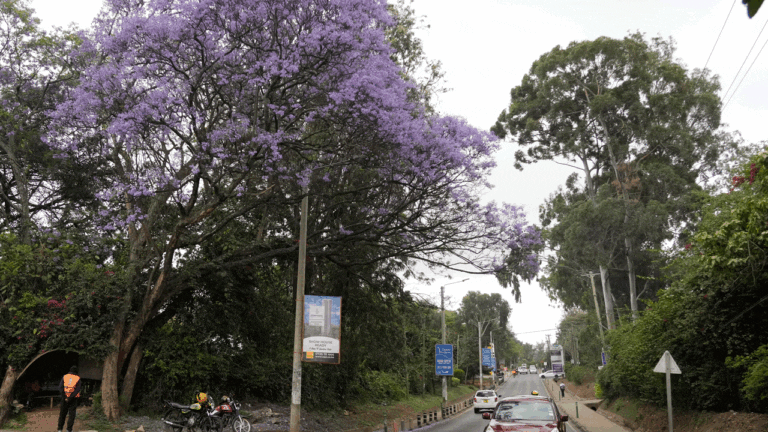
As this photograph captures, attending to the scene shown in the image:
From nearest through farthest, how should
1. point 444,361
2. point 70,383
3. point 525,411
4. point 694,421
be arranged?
point 525,411
point 70,383
point 694,421
point 444,361

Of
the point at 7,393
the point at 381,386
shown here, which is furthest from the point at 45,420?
the point at 381,386

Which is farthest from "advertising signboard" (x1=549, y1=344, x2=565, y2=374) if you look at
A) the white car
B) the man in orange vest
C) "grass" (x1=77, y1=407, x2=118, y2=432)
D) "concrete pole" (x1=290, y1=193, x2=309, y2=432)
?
the man in orange vest

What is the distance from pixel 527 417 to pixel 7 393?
14.0 meters

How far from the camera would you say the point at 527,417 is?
34.6ft

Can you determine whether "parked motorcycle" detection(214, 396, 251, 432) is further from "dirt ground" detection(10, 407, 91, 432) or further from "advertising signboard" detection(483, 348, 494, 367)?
"advertising signboard" detection(483, 348, 494, 367)

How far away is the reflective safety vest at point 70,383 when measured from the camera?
1245 cm

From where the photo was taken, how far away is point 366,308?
21391mm

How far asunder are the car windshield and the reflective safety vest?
920cm

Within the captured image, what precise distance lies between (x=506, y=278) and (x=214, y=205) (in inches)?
375

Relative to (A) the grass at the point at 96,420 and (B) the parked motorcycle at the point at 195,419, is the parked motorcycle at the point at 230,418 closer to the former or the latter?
(B) the parked motorcycle at the point at 195,419

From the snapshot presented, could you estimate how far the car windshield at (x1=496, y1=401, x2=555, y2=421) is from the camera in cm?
1055

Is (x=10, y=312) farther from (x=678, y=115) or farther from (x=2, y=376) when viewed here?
(x=678, y=115)

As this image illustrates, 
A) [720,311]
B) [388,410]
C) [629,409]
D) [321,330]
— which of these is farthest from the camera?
[388,410]

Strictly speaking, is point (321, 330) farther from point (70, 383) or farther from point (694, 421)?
point (694, 421)
